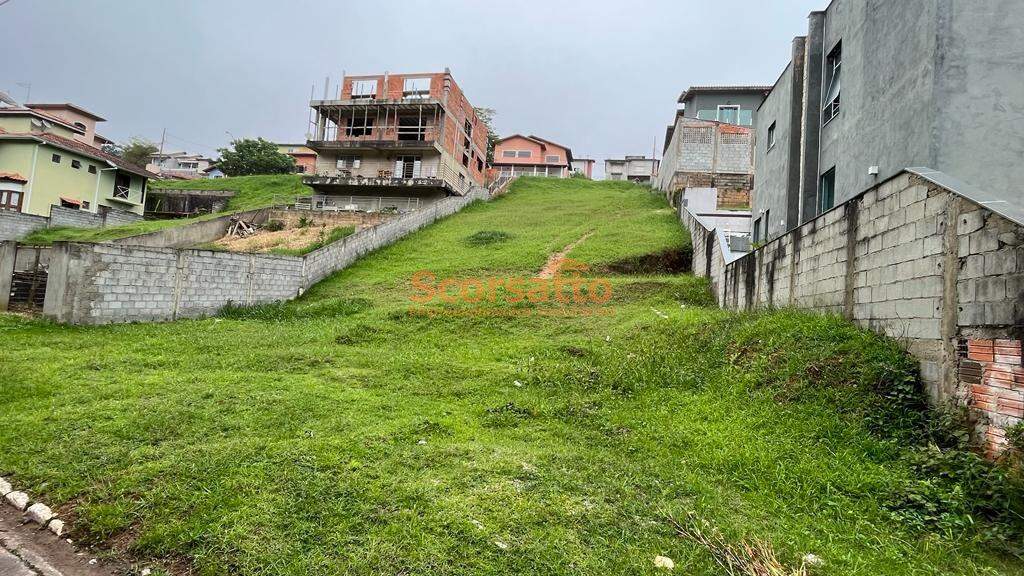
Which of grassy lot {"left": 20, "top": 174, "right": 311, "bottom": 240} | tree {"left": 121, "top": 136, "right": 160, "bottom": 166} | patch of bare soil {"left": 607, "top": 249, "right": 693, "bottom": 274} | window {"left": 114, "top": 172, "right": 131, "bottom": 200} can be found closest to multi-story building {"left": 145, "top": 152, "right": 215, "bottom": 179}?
tree {"left": 121, "top": 136, "right": 160, "bottom": 166}

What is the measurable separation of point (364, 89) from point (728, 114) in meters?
23.8

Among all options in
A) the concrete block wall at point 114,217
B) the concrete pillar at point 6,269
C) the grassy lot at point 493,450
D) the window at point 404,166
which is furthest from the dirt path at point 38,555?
the window at point 404,166

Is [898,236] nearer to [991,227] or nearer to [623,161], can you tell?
[991,227]

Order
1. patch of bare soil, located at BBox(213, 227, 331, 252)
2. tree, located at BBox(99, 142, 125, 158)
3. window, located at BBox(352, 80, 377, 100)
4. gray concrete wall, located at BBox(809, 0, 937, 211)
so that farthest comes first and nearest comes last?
tree, located at BBox(99, 142, 125, 158), window, located at BBox(352, 80, 377, 100), patch of bare soil, located at BBox(213, 227, 331, 252), gray concrete wall, located at BBox(809, 0, 937, 211)

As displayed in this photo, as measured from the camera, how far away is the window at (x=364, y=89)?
106ft

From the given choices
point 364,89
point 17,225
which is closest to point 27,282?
point 17,225

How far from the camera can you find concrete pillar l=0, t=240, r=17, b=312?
11047 mm

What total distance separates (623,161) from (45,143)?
4902cm

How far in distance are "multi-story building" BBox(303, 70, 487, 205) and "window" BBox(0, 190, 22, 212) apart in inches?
539

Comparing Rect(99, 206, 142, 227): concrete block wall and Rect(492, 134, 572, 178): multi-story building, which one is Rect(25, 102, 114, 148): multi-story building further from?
Rect(492, 134, 572, 178): multi-story building

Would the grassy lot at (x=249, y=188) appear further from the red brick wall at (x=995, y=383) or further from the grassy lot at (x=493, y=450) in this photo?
the red brick wall at (x=995, y=383)

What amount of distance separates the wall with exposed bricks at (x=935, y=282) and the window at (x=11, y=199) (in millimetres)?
34271

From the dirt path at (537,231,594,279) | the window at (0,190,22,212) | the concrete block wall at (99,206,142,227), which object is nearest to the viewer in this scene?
the dirt path at (537,231,594,279)

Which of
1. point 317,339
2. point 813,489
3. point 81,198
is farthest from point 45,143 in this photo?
point 813,489
